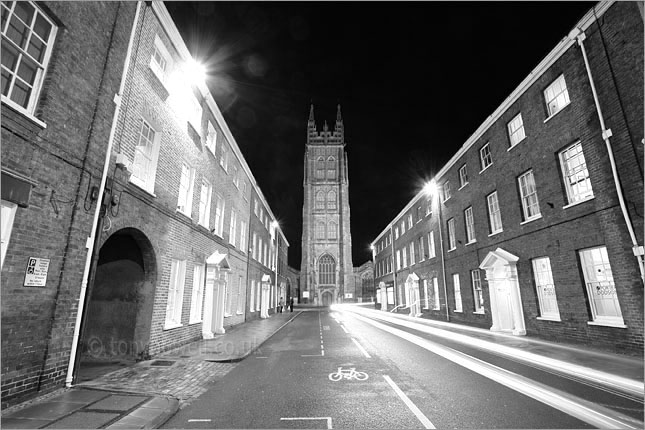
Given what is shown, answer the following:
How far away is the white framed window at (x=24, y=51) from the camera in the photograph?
5.08 m

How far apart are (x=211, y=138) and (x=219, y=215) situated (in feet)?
12.1

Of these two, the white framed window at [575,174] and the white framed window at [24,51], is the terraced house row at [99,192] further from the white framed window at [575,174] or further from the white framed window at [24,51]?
the white framed window at [575,174]

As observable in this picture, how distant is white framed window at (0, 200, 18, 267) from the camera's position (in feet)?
15.6

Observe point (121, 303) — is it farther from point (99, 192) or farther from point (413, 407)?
point (413, 407)

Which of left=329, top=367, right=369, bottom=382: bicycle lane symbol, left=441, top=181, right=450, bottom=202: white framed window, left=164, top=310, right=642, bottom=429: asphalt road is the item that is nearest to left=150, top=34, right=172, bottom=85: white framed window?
left=164, top=310, right=642, bottom=429: asphalt road

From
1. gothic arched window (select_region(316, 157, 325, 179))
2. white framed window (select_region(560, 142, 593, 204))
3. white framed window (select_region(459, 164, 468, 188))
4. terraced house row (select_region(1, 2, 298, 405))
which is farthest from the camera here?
gothic arched window (select_region(316, 157, 325, 179))

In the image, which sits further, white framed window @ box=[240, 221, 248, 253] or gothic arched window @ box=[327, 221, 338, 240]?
gothic arched window @ box=[327, 221, 338, 240]

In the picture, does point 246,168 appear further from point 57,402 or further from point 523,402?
point 523,402

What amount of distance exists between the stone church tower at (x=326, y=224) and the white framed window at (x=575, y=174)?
51.9m

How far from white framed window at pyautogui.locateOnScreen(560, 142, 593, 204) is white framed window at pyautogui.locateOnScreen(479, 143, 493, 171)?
4.73 metres

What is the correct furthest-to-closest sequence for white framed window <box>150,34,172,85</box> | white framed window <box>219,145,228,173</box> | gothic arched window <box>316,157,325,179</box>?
gothic arched window <box>316,157,325,179</box> < white framed window <box>219,145,228,173</box> < white framed window <box>150,34,172,85</box>

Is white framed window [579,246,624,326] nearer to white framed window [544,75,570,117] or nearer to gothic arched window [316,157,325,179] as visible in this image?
white framed window [544,75,570,117]

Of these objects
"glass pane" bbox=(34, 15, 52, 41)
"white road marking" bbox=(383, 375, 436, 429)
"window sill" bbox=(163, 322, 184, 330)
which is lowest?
"white road marking" bbox=(383, 375, 436, 429)

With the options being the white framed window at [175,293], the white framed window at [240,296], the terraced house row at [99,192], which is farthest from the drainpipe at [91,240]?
the white framed window at [240,296]
